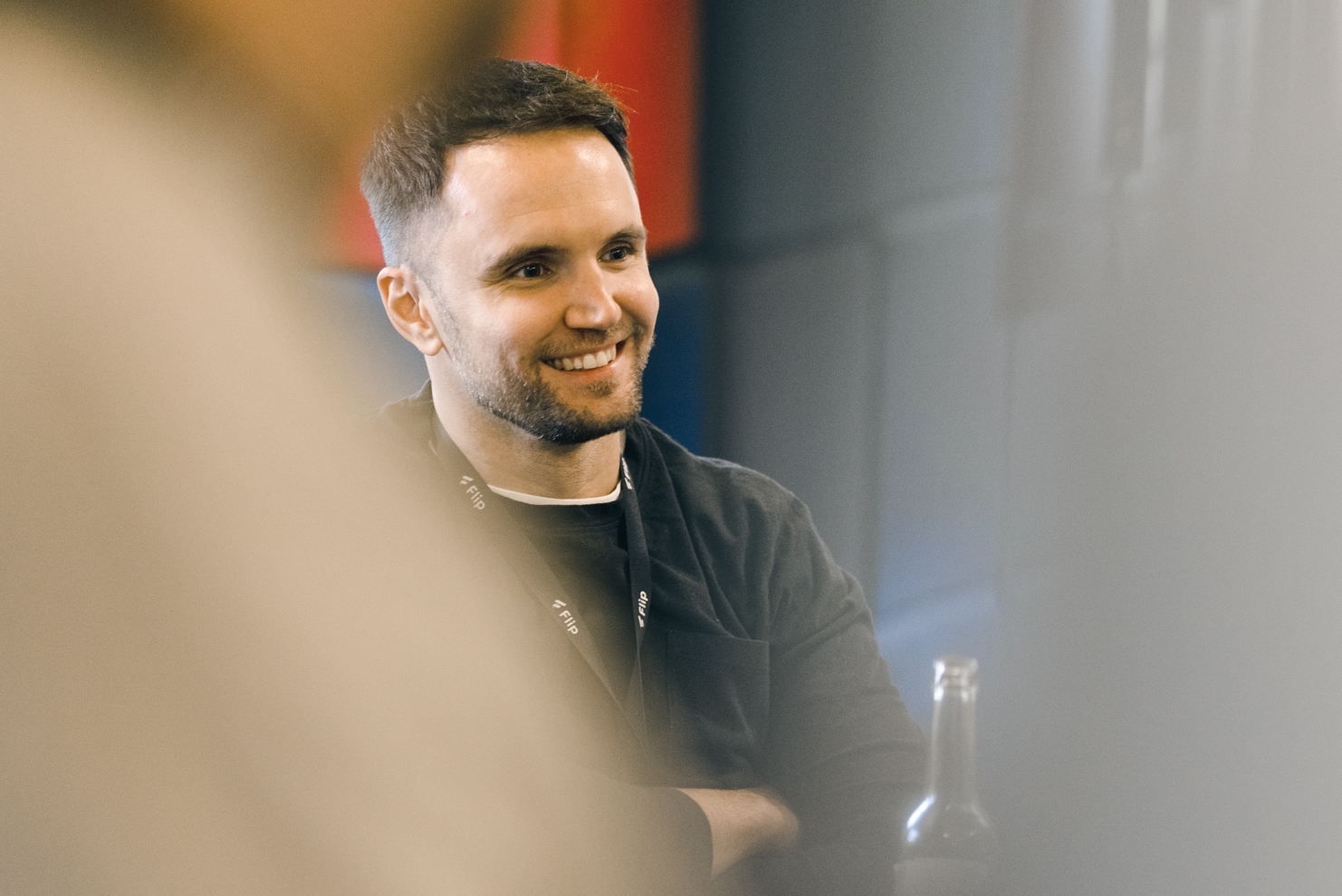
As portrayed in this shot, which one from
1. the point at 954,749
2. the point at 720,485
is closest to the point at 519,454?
the point at 720,485

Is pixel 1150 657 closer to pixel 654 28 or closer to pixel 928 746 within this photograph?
pixel 928 746

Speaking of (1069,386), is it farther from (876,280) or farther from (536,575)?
(536,575)

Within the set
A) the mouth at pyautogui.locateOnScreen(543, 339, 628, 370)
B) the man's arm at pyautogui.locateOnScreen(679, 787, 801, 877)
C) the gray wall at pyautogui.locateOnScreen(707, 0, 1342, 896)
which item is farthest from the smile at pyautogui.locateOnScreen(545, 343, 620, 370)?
the man's arm at pyautogui.locateOnScreen(679, 787, 801, 877)

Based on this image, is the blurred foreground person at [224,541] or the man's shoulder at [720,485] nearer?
the blurred foreground person at [224,541]

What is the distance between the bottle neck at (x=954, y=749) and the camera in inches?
34.4

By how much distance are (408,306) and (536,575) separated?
214 mm

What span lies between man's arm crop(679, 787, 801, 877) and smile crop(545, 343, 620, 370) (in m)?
0.32

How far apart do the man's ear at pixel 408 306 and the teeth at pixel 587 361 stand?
3.4 inches

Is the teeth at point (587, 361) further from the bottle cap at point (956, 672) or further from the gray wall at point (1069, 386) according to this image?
the bottle cap at point (956, 672)

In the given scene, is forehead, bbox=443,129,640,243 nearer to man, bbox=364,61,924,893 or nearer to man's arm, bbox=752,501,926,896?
man, bbox=364,61,924,893

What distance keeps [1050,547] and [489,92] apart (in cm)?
53

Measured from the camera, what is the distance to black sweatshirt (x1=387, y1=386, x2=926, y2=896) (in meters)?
0.85

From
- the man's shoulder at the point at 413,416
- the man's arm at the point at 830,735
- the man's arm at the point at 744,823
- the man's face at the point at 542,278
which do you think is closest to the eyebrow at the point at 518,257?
the man's face at the point at 542,278

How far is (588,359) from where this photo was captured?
812 mm
